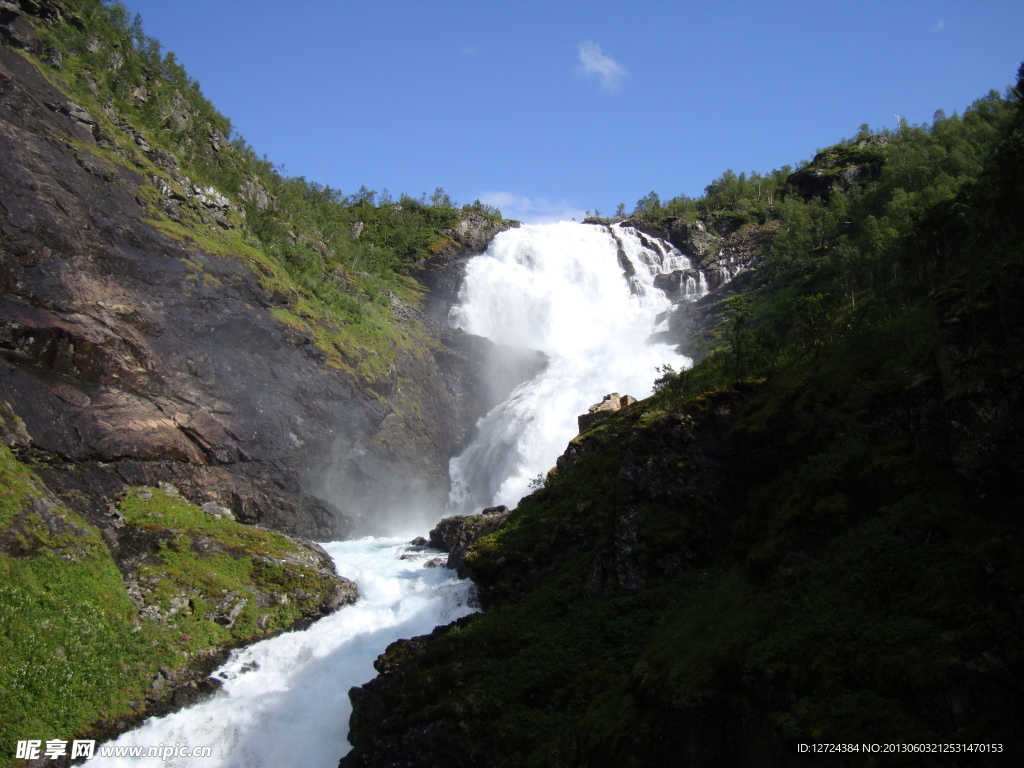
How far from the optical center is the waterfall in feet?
140

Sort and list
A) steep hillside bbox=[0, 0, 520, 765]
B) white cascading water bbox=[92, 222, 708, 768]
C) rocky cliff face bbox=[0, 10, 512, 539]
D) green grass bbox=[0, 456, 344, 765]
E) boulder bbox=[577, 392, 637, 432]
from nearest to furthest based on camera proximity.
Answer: green grass bbox=[0, 456, 344, 765]
white cascading water bbox=[92, 222, 708, 768]
steep hillside bbox=[0, 0, 520, 765]
rocky cliff face bbox=[0, 10, 512, 539]
boulder bbox=[577, 392, 637, 432]

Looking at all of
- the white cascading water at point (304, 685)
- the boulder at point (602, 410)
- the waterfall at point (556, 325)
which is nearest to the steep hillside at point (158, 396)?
the white cascading water at point (304, 685)

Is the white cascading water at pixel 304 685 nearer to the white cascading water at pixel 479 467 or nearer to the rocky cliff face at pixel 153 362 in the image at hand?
the white cascading water at pixel 479 467

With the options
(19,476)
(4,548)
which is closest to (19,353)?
(19,476)

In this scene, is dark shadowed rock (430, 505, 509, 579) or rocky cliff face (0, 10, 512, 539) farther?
dark shadowed rock (430, 505, 509, 579)

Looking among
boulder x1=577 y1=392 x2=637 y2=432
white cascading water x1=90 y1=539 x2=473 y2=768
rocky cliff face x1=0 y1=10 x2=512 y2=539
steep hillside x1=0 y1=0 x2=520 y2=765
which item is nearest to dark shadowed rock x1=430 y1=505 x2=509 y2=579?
white cascading water x1=90 y1=539 x2=473 y2=768

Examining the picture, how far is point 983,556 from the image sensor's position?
8.34m

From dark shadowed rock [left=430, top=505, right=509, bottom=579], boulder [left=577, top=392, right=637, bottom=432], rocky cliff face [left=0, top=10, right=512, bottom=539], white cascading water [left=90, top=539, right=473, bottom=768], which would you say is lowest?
white cascading water [left=90, top=539, right=473, bottom=768]

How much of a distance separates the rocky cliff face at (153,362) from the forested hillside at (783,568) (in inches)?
651

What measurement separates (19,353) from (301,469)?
13620 millimetres

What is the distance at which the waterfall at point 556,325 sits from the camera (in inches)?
1684

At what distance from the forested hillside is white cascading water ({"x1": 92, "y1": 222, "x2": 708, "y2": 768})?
15.5 ft

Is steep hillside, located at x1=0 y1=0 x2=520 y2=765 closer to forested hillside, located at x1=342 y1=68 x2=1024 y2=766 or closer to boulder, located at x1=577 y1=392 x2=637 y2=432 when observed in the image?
forested hillside, located at x1=342 y1=68 x2=1024 y2=766

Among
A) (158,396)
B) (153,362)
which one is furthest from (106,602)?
(153,362)
